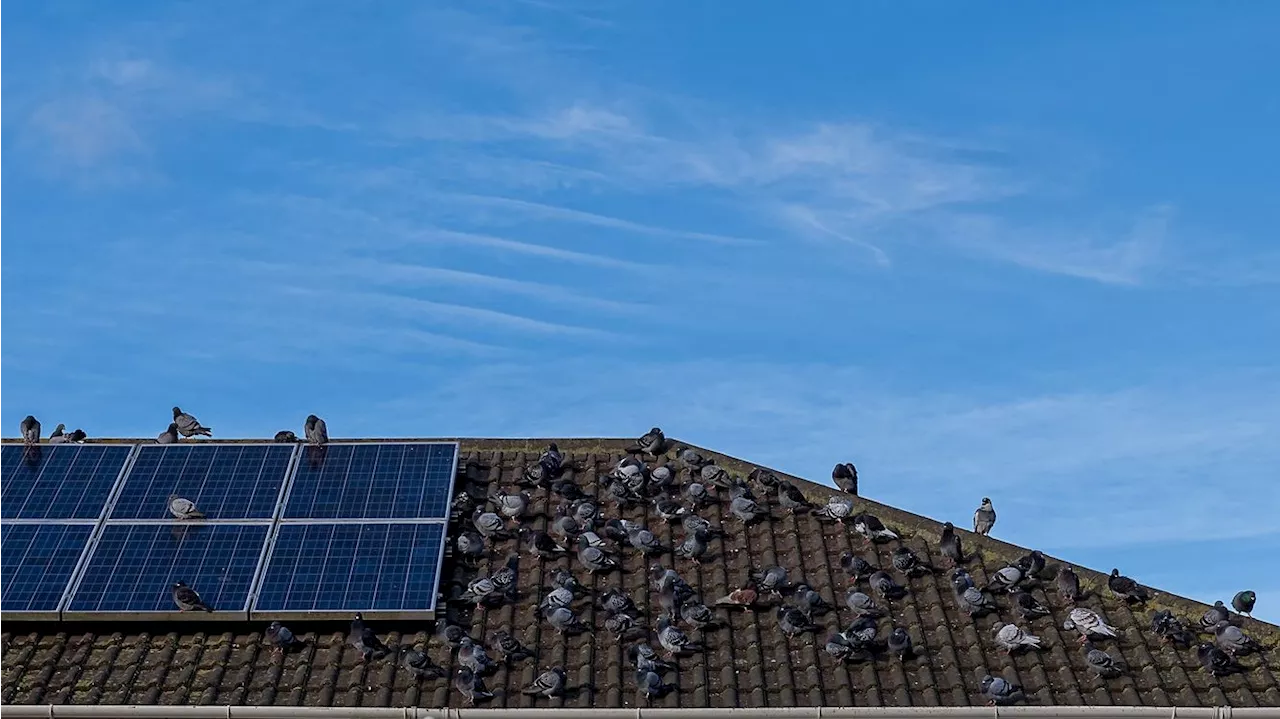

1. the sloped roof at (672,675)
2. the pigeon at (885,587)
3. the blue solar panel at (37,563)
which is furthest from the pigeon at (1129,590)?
the blue solar panel at (37,563)

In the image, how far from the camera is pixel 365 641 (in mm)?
15891

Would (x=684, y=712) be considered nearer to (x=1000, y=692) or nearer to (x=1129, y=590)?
(x=1000, y=692)

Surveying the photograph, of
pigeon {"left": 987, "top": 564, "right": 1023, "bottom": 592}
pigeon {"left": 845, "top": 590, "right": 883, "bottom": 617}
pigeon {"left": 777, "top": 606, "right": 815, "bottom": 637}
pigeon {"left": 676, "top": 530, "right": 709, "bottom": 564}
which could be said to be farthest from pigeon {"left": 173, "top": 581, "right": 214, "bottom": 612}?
pigeon {"left": 987, "top": 564, "right": 1023, "bottom": 592}

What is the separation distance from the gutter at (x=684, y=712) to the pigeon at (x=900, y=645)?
99 cm

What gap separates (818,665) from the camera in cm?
1565

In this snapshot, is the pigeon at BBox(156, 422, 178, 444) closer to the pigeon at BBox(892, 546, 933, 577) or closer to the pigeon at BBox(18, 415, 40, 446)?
the pigeon at BBox(18, 415, 40, 446)

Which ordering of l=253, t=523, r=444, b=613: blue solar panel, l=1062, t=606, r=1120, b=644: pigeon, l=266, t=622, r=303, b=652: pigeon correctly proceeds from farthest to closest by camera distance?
l=253, t=523, r=444, b=613: blue solar panel < l=1062, t=606, r=1120, b=644: pigeon < l=266, t=622, r=303, b=652: pigeon

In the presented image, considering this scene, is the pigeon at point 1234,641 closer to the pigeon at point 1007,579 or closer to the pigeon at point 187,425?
the pigeon at point 1007,579

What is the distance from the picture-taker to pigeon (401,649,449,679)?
50.9 feet

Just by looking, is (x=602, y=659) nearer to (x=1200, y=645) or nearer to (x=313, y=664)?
(x=313, y=664)

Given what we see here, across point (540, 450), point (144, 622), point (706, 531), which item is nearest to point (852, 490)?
point (706, 531)

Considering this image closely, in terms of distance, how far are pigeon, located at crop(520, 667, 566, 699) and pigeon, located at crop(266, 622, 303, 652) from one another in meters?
2.53

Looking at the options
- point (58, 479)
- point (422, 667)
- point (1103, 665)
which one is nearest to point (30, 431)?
point (58, 479)

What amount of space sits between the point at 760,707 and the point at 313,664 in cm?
442
